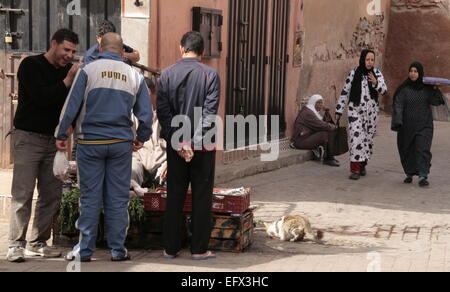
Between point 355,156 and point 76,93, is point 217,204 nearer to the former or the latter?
point 76,93

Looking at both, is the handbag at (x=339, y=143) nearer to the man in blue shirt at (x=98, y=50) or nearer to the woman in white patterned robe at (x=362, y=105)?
the woman in white patterned robe at (x=362, y=105)

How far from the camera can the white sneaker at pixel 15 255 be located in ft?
23.7

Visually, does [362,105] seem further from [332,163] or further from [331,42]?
[331,42]

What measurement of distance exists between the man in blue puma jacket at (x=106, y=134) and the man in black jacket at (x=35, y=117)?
269 millimetres

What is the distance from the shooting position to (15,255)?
23.7 ft

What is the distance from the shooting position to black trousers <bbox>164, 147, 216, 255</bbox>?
7484 mm

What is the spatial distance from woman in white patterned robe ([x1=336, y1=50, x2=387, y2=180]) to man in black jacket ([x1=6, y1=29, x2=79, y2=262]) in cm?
600

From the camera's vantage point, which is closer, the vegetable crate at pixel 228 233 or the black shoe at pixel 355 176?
the vegetable crate at pixel 228 233

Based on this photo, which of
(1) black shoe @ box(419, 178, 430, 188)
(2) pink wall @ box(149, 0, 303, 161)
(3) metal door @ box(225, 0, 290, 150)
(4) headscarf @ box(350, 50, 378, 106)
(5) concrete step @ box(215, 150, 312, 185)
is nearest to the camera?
(2) pink wall @ box(149, 0, 303, 161)

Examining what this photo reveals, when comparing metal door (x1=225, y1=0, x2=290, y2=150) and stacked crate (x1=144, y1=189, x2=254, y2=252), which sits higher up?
metal door (x1=225, y1=0, x2=290, y2=150)

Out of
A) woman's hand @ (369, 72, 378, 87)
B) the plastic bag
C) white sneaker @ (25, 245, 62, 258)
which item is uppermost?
woman's hand @ (369, 72, 378, 87)

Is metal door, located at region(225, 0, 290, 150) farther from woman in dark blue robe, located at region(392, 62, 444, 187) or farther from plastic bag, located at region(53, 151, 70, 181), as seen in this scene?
plastic bag, located at region(53, 151, 70, 181)

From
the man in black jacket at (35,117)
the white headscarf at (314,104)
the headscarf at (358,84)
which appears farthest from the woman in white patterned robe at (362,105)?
the man in black jacket at (35,117)

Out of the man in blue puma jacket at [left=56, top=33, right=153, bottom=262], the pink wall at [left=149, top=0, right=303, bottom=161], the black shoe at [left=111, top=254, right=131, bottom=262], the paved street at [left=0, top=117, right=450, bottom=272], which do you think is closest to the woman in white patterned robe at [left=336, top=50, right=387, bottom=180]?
the paved street at [left=0, top=117, right=450, bottom=272]
